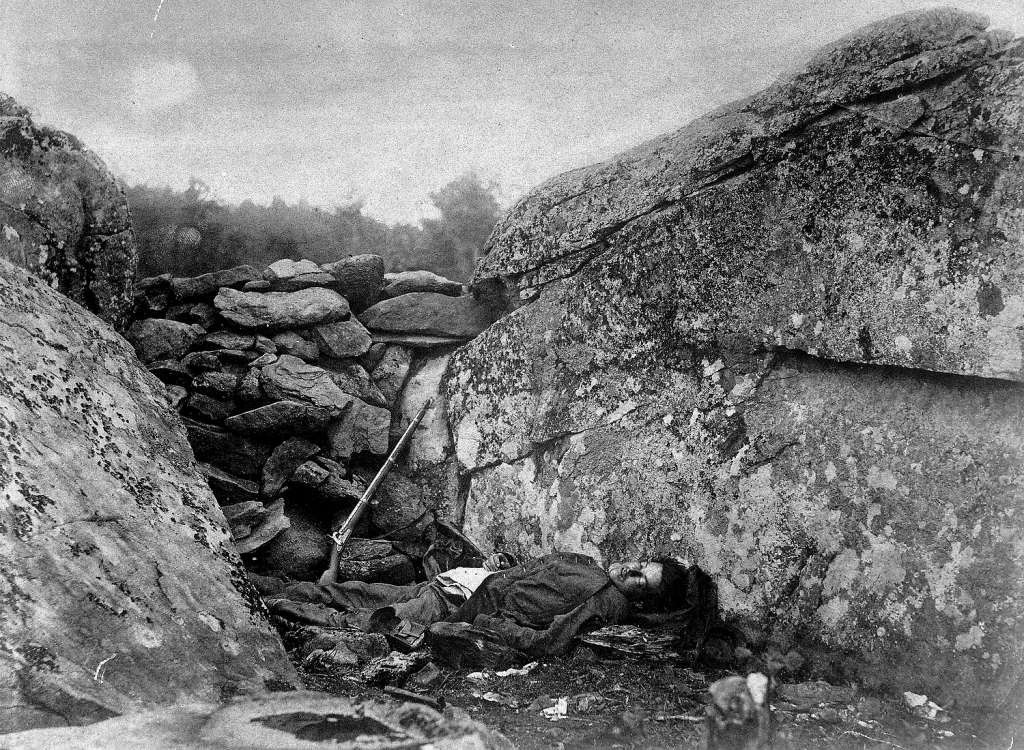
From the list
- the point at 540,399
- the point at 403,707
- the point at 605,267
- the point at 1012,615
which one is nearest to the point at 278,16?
the point at 605,267

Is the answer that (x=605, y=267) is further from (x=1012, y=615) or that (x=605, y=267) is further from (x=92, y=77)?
(x=92, y=77)

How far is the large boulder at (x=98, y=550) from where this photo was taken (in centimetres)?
278

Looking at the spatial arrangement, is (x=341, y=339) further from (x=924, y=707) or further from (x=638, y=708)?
(x=924, y=707)

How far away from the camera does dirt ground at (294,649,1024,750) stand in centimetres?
327

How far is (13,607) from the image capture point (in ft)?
9.18

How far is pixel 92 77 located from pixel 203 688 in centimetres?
469

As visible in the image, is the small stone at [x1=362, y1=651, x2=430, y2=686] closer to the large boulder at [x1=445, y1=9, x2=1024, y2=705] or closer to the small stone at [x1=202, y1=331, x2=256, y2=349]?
the large boulder at [x1=445, y1=9, x2=1024, y2=705]

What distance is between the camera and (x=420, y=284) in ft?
23.4

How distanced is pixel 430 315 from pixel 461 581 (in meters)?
2.67

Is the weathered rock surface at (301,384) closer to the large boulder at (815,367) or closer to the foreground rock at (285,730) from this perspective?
the large boulder at (815,367)

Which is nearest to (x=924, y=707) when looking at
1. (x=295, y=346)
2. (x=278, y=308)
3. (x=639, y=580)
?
(x=639, y=580)

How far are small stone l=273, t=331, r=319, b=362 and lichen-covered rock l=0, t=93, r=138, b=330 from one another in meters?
1.22

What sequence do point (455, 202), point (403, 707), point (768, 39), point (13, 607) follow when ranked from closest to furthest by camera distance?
point (403, 707), point (13, 607), point (768, 39), point (455, 202)

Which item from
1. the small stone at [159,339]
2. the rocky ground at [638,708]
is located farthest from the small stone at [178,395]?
the rocky ground at [638,708]
